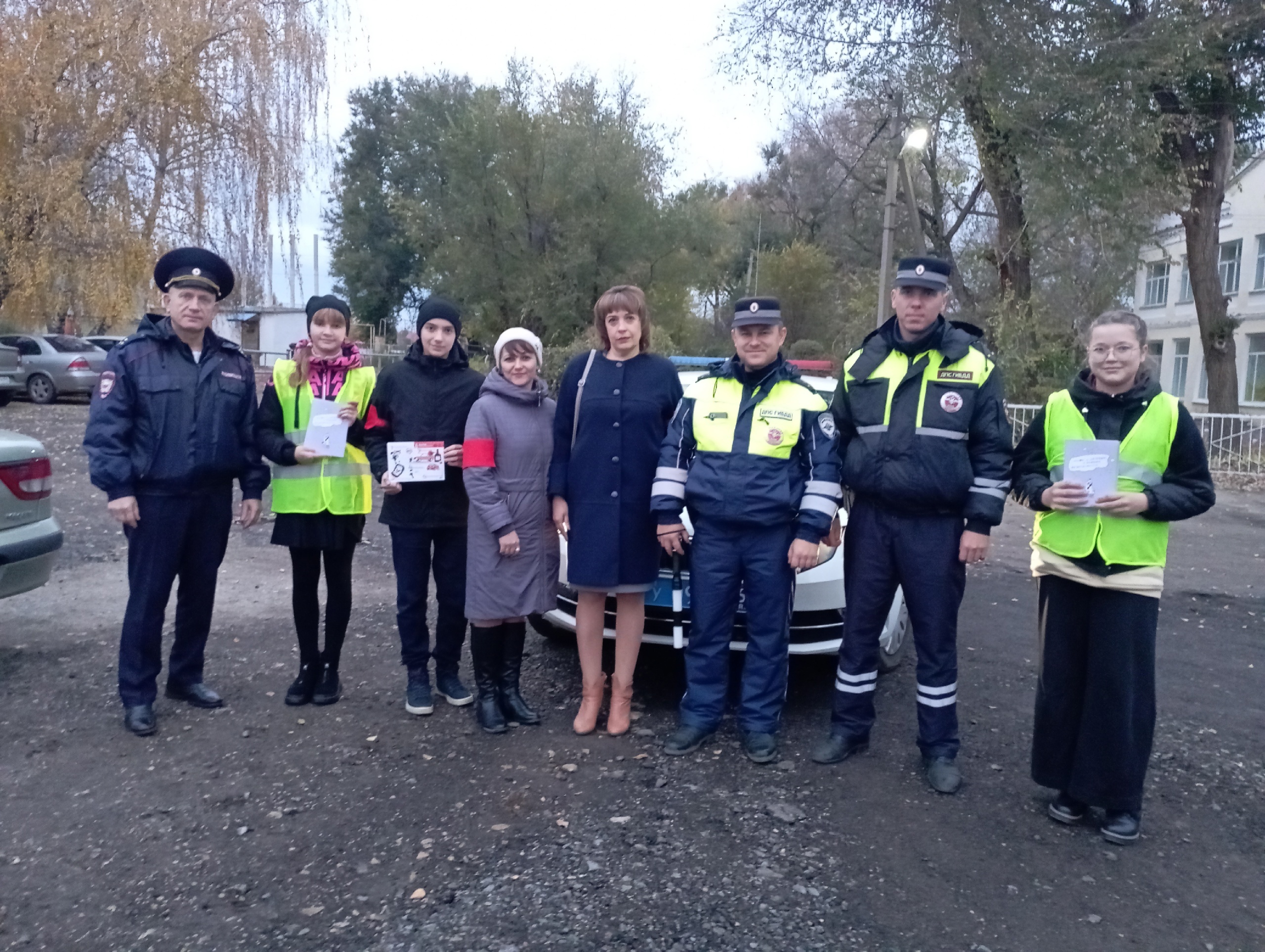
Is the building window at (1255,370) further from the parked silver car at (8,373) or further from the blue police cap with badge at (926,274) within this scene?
the parked silver car at (8,373)

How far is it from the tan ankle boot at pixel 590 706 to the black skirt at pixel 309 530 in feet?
4.39

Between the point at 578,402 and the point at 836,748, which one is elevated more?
the point at 578,402

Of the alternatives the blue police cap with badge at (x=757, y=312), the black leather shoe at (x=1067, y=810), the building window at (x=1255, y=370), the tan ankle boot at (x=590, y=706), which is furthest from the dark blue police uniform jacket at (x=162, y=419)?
the building window at (x=1255, y=370)

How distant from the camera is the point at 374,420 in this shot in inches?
188

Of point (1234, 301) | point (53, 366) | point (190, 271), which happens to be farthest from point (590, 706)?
point (1234, 301)

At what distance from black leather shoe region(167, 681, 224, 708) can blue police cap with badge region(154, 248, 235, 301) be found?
1.84 meters

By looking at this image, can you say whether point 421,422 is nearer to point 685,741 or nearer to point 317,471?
point 317,471

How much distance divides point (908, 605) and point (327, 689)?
9.01 feet

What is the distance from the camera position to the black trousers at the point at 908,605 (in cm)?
412

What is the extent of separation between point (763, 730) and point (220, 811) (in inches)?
85.1

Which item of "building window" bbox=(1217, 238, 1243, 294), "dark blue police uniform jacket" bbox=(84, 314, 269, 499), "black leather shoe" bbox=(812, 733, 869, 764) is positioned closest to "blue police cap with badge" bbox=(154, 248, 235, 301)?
"dark blue police uniform jacket" bbox=(84, 314, 269, 499)

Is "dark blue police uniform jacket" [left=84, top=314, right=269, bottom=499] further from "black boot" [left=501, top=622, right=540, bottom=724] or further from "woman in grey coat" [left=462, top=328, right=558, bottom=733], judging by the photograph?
"black boot" [left=501, top=622, right=540, bottom=724]

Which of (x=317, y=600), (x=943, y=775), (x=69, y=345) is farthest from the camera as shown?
(x=69, y=345)

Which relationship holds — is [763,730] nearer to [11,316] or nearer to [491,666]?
[491,666]
